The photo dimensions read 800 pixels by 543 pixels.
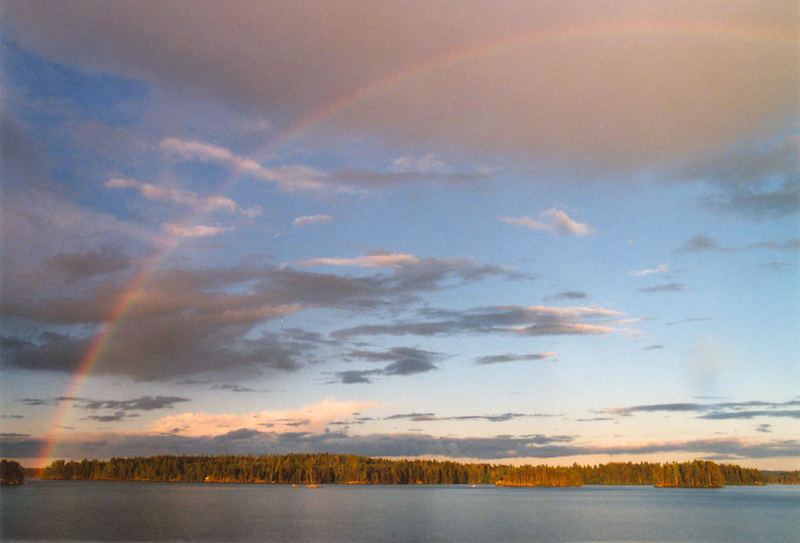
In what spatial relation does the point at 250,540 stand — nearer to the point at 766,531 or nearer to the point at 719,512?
the point at 766,531

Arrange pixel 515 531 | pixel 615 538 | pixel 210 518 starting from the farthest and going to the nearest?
pixel 210 518 → pixel 515 531 → pixel 615 538

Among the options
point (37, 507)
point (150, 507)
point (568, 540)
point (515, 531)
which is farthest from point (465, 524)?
point (37, 507)

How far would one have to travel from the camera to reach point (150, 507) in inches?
4855

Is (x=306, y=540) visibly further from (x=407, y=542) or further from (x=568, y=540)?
(x=568, y=540)

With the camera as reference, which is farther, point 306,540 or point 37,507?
point 37,507

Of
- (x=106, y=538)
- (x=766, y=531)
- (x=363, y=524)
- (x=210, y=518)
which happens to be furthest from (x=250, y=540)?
(x=766, y=531)

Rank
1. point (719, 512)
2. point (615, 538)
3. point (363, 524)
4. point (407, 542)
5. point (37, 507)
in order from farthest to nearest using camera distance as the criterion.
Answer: point (719, 512)
point (37, 507)
point (363, 524)
point (615, 538)
point (407, 542)

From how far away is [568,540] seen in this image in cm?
7312

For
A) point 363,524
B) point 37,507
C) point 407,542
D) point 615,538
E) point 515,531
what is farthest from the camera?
point 37,507

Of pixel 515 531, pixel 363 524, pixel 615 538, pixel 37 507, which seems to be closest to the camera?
pixel 615 538

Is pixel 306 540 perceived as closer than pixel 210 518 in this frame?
Yes

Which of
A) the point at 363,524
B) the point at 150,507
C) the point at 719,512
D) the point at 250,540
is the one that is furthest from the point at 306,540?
the point at 719,512

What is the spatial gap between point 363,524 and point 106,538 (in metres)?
34.5

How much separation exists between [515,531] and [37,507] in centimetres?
8900
